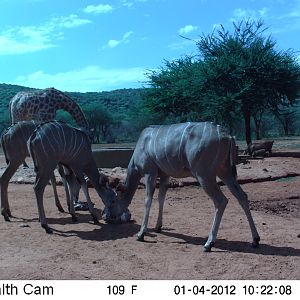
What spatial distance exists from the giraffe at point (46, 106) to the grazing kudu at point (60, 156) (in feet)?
16.0

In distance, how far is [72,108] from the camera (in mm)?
13773

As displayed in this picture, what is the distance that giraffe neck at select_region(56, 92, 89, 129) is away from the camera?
13773mm

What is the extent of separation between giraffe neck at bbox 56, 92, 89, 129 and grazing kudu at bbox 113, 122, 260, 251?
6230 millimetres

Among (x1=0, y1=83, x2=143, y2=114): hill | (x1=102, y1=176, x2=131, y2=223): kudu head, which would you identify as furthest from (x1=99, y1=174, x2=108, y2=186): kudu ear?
(x1=0, y1=83, x2=143, y2=114): hill

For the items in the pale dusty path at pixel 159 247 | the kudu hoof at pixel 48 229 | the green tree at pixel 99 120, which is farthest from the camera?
the green tree at pixel 99 120

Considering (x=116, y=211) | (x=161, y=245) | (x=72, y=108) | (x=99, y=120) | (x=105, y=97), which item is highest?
(x=105, y=97)

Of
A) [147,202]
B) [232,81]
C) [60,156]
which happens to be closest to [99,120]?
[232,81]

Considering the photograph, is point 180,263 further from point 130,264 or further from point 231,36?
point 231,36

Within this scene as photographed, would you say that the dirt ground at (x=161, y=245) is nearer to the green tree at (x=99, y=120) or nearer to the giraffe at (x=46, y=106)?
the giraffe at (x=46, y=106)

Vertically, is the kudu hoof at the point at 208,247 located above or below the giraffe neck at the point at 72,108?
below

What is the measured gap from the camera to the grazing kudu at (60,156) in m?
8.16

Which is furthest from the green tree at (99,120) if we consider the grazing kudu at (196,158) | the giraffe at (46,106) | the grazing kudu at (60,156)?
the grazing kudu at (196,158)

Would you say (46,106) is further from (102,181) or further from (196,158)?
(196,158)

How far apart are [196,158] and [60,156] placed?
260 cm
